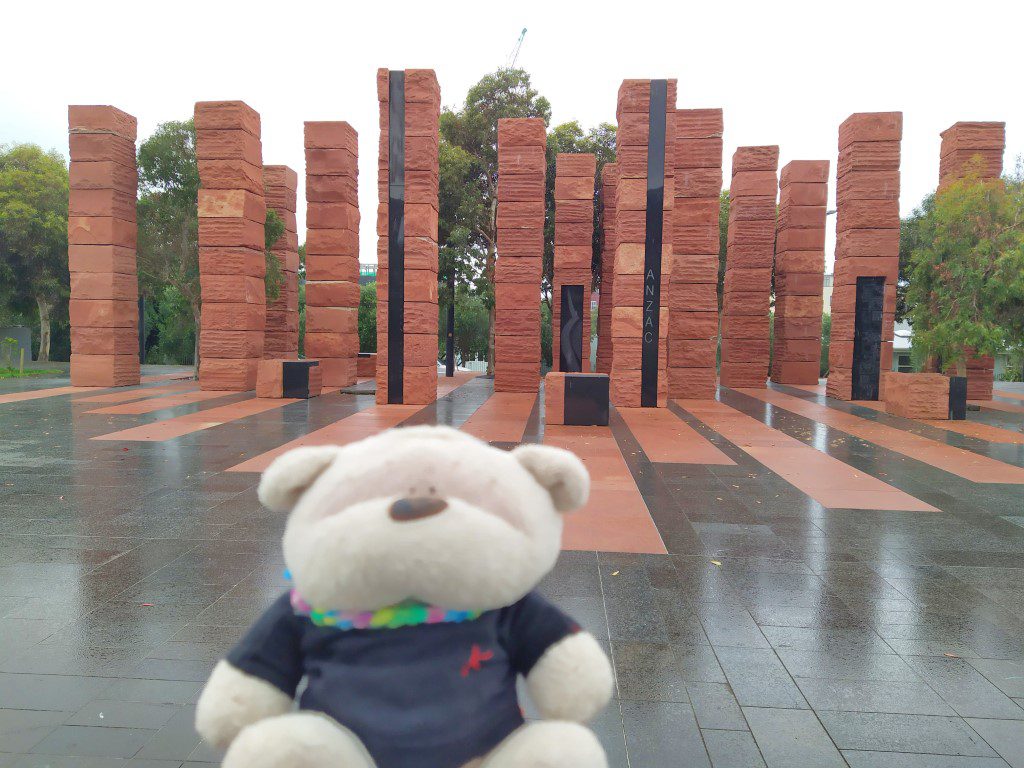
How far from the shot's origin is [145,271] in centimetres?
1991

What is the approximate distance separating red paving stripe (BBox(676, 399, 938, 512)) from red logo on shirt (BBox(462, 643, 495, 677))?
559 centimetres

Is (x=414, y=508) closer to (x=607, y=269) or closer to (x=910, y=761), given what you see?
(x=910, y=761)

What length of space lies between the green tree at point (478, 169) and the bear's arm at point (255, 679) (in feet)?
73.5

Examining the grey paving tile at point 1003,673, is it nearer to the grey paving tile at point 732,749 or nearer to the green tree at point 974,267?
the grey paving tile at point 732,749

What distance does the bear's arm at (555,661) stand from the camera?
1.65 metres

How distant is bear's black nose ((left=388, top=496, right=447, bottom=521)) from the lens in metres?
1.45

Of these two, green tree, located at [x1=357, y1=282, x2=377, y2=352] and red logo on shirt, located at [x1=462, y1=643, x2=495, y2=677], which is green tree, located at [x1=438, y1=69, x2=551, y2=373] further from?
red logo on shirt, located at [x1=462, y1=643, x2=495, y2=677]

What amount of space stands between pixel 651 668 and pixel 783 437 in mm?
8076

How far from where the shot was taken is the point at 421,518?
145cm

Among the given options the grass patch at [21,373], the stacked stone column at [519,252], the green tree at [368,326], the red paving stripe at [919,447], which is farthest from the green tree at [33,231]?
the red paving stripe at [919,447]

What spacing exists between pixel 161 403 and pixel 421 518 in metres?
→ 14.4

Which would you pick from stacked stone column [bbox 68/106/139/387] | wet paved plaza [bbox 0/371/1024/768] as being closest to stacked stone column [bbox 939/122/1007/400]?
wet paved plaza [bbox 0/371/1024/768]

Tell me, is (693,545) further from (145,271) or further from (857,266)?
(145,271)

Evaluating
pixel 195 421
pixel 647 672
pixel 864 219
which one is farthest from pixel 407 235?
pixel 647 672
